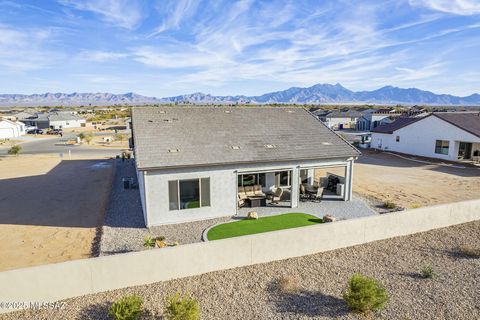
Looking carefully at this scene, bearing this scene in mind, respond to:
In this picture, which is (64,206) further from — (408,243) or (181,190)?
(408,243)

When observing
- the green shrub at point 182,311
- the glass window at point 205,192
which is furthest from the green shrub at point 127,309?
the glass window at point 205,192

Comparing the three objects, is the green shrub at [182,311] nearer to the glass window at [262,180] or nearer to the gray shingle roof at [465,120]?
the glass window at [262,180]

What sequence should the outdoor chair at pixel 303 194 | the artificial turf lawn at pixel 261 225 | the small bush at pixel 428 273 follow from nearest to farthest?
the small bush at pixel 428 273 < the artificial turf lawn at pixel 261 225 < the outdoor chair at pixel 303 194

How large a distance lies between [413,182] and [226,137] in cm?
1653

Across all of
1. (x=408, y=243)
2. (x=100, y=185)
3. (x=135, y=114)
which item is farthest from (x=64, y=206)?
(x=408, y=243)

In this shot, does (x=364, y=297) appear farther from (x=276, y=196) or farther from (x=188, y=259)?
(x=276, y=196)

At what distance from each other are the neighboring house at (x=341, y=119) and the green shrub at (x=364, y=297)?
225 ft

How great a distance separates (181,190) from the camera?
15.4m

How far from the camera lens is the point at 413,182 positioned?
25.0 meters

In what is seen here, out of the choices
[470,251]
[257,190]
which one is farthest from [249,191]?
[470,251]

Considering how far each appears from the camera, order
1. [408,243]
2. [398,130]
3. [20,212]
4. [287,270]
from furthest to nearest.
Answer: [398,130] < [20,212] < [408,243] < [287,270]

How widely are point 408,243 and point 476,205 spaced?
5.33 metres

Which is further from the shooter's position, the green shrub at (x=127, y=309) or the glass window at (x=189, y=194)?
the glass window at (x=189, y=194)

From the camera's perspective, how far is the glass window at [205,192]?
15.7 meters
